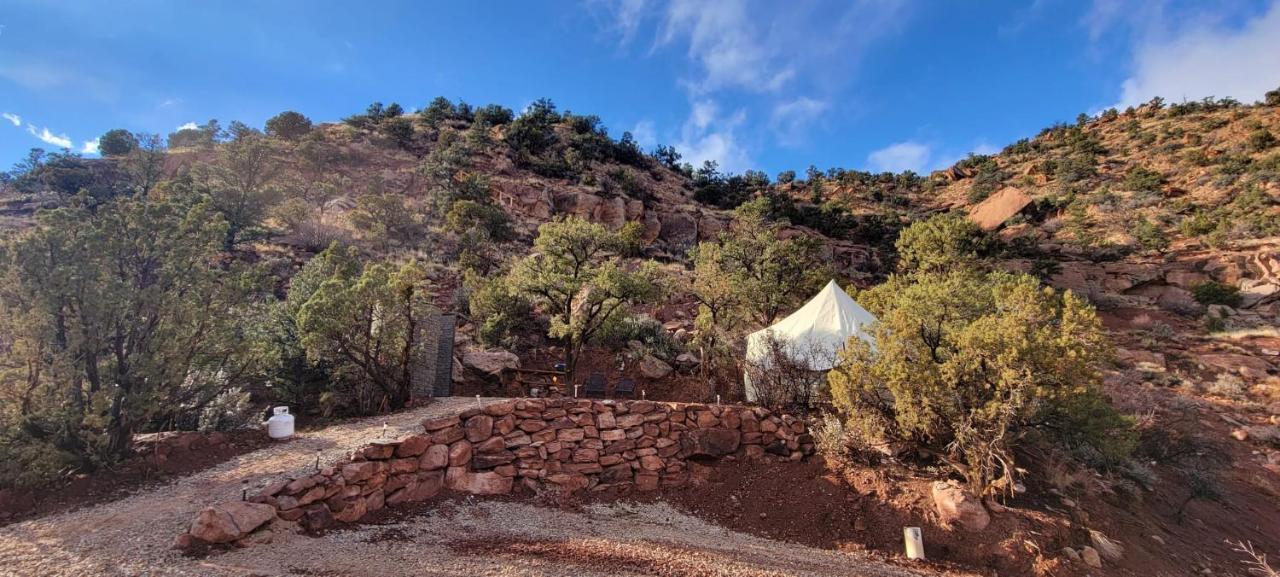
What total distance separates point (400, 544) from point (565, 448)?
10.4 feet

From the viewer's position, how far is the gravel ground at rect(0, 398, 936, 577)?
14.9 feet

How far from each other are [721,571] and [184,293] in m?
8.11

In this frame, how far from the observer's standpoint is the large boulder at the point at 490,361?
11711mm

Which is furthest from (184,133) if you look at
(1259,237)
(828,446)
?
(1259,237)

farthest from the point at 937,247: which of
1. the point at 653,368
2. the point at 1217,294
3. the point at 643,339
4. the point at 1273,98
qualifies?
the point at 1273,98

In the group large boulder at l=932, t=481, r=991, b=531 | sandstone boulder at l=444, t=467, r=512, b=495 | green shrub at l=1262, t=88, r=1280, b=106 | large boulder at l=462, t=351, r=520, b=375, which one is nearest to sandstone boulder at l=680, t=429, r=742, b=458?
sandstone boulder at l=444, t=467, r=512, b=495

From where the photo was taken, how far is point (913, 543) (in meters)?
6.57

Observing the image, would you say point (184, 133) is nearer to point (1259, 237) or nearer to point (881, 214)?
point (881, 214)

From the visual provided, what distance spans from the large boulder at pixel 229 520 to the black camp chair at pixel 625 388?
7.01m

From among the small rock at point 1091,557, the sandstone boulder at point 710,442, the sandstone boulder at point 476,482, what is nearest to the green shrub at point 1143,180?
the small rock at point 1091,557

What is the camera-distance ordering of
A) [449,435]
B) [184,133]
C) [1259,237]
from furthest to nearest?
[184,133] < [1259,237] < [449,435]

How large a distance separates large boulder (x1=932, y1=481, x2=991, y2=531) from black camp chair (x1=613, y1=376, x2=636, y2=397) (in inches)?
248

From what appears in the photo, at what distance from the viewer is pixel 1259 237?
2302 cm

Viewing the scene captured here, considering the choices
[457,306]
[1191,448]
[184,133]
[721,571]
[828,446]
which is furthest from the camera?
[184,133]
